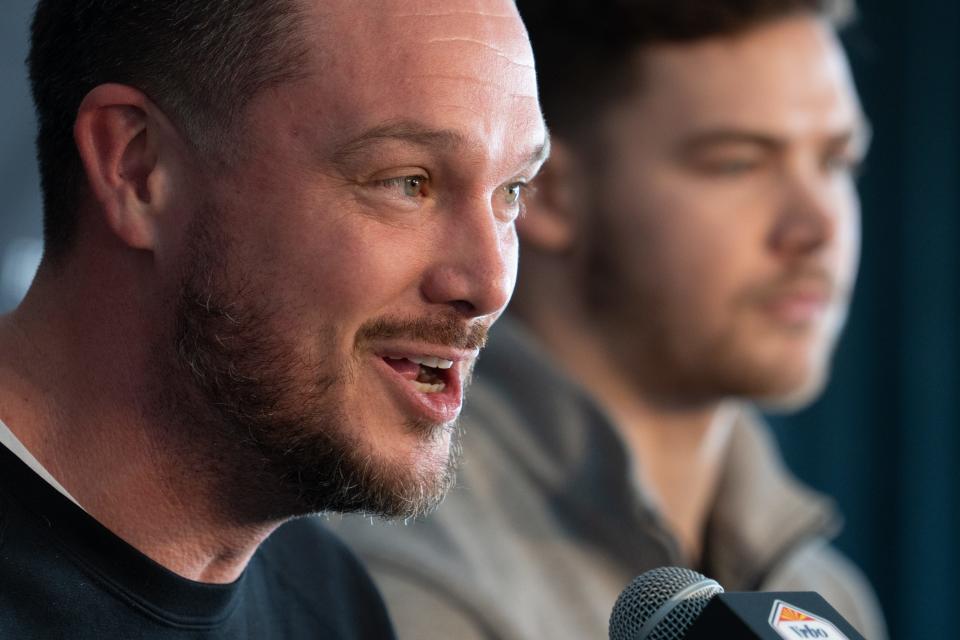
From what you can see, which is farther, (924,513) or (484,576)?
(924,513)

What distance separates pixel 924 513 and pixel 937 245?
0.57m

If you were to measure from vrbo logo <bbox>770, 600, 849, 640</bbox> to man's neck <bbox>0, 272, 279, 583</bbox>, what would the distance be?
33 cm

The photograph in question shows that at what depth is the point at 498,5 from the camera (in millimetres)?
807

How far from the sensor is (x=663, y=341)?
1.49 m

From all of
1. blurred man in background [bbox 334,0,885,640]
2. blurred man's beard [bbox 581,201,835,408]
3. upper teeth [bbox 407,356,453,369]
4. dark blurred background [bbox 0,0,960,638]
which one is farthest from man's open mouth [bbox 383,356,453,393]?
dark blurred background [bbox 0,0,960,638]

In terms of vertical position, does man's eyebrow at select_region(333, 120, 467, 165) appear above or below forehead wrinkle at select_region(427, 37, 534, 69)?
below

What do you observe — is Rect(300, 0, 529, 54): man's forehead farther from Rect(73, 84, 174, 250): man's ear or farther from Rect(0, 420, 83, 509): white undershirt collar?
Result: Rect(0, 420, 83, 509): white undershirt collar

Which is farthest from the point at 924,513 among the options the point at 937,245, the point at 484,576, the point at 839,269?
the point at 484,576

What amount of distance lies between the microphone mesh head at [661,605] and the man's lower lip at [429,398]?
151mm

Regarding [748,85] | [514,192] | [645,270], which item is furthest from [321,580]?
[748,85]

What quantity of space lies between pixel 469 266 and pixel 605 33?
2.65 ft

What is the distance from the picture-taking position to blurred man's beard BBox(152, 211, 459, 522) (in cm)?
76

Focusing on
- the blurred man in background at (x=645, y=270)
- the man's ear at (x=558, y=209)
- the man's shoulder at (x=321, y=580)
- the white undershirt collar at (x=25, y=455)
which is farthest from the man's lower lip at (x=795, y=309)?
the white undershirt collar at (x=25, y=455)

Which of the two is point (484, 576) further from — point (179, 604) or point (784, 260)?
point (179, 604)
